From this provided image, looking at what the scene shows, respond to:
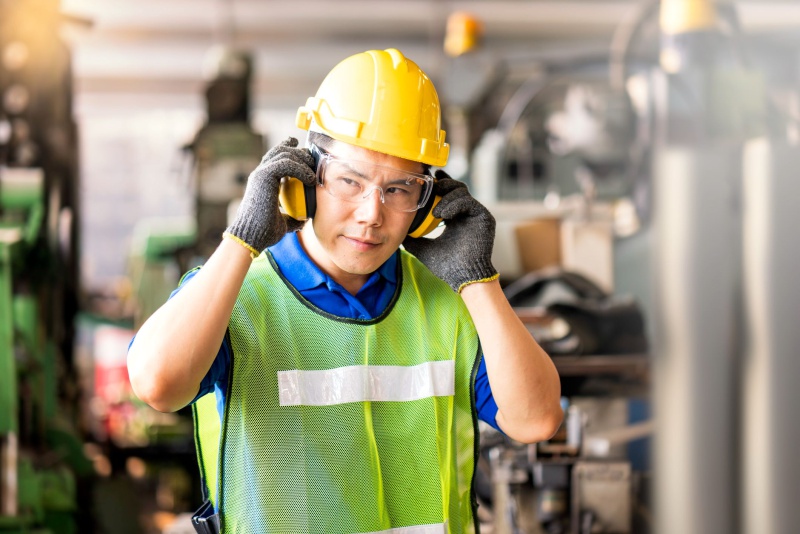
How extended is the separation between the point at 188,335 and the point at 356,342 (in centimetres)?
35

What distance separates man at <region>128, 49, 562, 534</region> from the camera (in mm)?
1686

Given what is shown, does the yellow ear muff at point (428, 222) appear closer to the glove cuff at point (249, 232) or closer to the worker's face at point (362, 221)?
the worker's face at point (362, 221)

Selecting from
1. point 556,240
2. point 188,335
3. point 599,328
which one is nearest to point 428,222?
point 188,335

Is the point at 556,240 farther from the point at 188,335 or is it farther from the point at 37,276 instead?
the point at 188,335

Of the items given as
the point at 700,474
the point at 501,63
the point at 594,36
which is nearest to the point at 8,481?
the point at 700,474

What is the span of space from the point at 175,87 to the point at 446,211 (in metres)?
15.4

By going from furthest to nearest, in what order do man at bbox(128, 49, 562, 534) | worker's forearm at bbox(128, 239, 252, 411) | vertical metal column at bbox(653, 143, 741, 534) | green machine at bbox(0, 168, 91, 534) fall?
green machine at bbox(0, 168, 91, 534) → man at bbox(128, 49, 562, 534) → worker's forearm at bbox(128, 239, 252, 411) → vertical metal column at bbox(653, 143, 741, 534)

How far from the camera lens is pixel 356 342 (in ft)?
5.94

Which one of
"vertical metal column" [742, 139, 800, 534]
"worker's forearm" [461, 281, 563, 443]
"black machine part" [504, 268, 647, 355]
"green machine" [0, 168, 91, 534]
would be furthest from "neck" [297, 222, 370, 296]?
"green machine" [0, 168, 91, 534]

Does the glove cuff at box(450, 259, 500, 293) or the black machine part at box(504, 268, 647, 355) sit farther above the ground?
the glove cuff at box(450, 259, 500, 293)

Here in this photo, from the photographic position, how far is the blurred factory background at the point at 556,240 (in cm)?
64

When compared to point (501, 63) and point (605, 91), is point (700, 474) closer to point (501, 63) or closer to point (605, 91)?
point (605, 91)

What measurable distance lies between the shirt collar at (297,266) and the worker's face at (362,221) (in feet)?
0.17

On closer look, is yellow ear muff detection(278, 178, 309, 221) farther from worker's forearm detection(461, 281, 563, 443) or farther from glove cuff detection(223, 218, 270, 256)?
worker's forearm detection(461, 281, 563, 443)
